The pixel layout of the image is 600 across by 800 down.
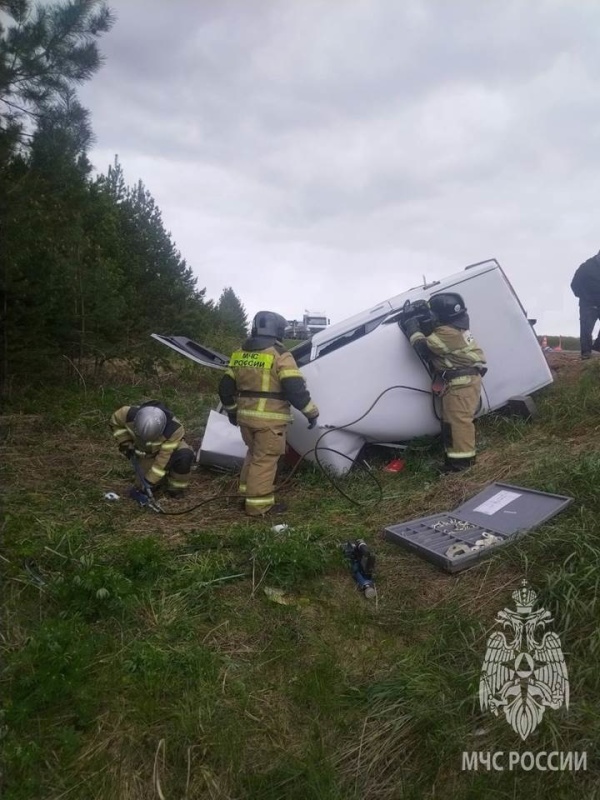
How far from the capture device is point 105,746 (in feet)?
6.89

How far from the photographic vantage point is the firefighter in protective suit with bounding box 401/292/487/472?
191 inches

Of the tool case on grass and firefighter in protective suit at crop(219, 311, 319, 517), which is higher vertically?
firefighter in protective suit at crop(219, 311, 319, 517)

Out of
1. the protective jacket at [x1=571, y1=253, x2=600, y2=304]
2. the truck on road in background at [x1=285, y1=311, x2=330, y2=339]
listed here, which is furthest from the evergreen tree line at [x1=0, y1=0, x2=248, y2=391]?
the truck on road in background at [x1=285, y1=311, x2=330, y2=339]

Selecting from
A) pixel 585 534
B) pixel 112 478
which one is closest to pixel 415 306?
pixel 585 534

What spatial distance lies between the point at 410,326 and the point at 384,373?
480mm

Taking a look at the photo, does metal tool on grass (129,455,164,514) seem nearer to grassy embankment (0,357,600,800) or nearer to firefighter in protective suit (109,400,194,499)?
firefighter in protective suit (109,400,194,499)

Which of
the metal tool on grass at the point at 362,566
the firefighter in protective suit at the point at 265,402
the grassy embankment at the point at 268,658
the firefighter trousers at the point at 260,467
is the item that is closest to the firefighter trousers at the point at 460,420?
the grassy embankment at the point at 268,658


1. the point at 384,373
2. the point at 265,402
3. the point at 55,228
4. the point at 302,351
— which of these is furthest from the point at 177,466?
the point at 55,228

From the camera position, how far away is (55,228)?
6.49m

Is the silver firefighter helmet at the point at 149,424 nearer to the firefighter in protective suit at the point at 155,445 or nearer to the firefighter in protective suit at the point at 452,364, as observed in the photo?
the firefighter in protective suit at the point at 155,445

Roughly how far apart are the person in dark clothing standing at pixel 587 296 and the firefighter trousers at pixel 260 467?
5405 mm

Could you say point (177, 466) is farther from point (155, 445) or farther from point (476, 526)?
point (476, 526)

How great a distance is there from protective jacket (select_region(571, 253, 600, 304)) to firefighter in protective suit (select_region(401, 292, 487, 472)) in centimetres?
370

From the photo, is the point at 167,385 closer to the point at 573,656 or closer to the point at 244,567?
the point at 244,567
